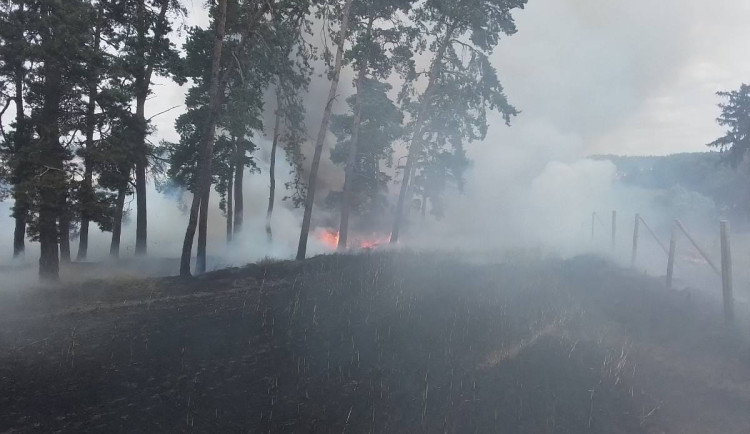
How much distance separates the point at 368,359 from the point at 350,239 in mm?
27045

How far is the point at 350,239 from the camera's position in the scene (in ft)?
115

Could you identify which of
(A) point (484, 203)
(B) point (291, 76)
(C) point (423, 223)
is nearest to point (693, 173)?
(A) point (484, 203)

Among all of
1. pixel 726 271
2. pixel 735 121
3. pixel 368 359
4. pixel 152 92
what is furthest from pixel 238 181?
pixel 735 121

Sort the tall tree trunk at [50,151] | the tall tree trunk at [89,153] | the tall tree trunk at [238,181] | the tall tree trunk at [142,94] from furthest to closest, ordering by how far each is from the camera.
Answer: the tall tree trunk at [238,181] < the tall tree trunk at [142,94] < the tall tree trunk at [89,153] < the tall tree trunk at [50,151]

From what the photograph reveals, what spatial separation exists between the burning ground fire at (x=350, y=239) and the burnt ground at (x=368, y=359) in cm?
1875

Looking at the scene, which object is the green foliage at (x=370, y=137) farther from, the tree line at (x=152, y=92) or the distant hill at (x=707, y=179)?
the distant hill at (x=707, y=179)

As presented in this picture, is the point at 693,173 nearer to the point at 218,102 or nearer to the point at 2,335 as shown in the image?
the point at 218,102

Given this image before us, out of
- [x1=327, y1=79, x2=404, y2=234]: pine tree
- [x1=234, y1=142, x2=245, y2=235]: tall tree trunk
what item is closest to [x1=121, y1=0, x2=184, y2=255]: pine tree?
[x1=234, y1=142, x2=245, y2=235]: tall tree trunk

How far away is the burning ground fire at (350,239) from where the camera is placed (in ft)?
106

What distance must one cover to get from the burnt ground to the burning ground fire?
61.5 feet

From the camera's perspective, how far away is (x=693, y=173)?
4947 centimetres

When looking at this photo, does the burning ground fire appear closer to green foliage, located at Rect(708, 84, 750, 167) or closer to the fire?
the fire

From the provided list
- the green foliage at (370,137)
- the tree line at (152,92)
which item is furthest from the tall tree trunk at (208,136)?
the green foliage at (370,137)

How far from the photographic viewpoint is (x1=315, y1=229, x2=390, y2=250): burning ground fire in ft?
106
